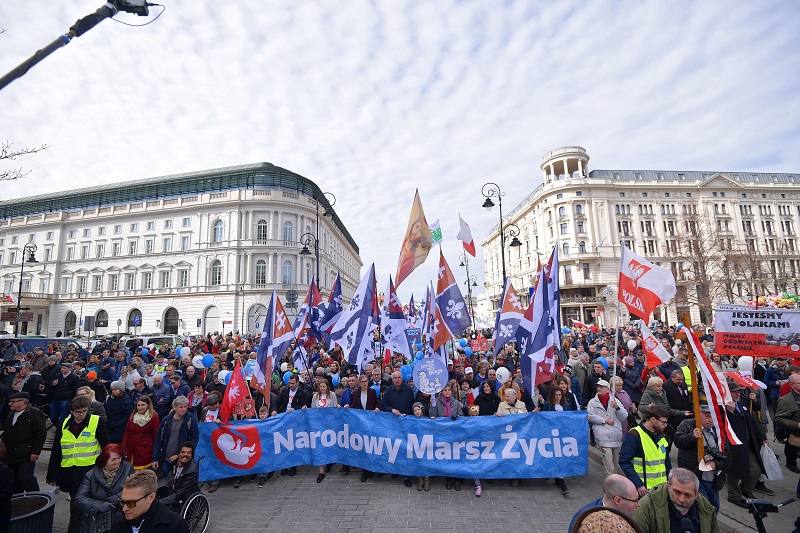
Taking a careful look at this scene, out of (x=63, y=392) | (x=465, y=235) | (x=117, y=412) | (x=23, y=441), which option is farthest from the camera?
(x=465, y=235)

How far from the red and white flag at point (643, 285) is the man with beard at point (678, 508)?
11.9 ft

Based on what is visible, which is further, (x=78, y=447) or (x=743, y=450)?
(x=743, y=450)

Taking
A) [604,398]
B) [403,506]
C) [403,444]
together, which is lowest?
[403,506]

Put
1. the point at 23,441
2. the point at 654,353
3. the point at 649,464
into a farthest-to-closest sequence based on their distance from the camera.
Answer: the point at 654,353
the point at 23,441
the point at 649,464

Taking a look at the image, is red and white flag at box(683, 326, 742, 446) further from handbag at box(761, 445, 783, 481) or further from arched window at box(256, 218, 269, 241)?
arched window at box(256, 218, 269, 241)

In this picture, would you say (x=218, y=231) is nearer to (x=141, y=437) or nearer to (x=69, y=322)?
(x=69, y=322)

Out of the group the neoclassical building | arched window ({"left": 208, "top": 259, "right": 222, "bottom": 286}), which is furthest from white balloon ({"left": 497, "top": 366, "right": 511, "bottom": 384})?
arched window ({"left": 208, "top": 259, "right": 222, "bottom": 286})

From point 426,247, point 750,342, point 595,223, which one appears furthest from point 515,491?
point 595,223

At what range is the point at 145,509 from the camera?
316cm

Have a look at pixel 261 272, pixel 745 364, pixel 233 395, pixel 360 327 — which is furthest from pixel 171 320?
pixel 745 364

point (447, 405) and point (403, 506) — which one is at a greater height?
point (447, 405)

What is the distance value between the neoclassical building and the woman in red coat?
139 ft

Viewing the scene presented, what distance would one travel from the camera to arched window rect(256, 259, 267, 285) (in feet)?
162

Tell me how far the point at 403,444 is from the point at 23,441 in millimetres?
5405
